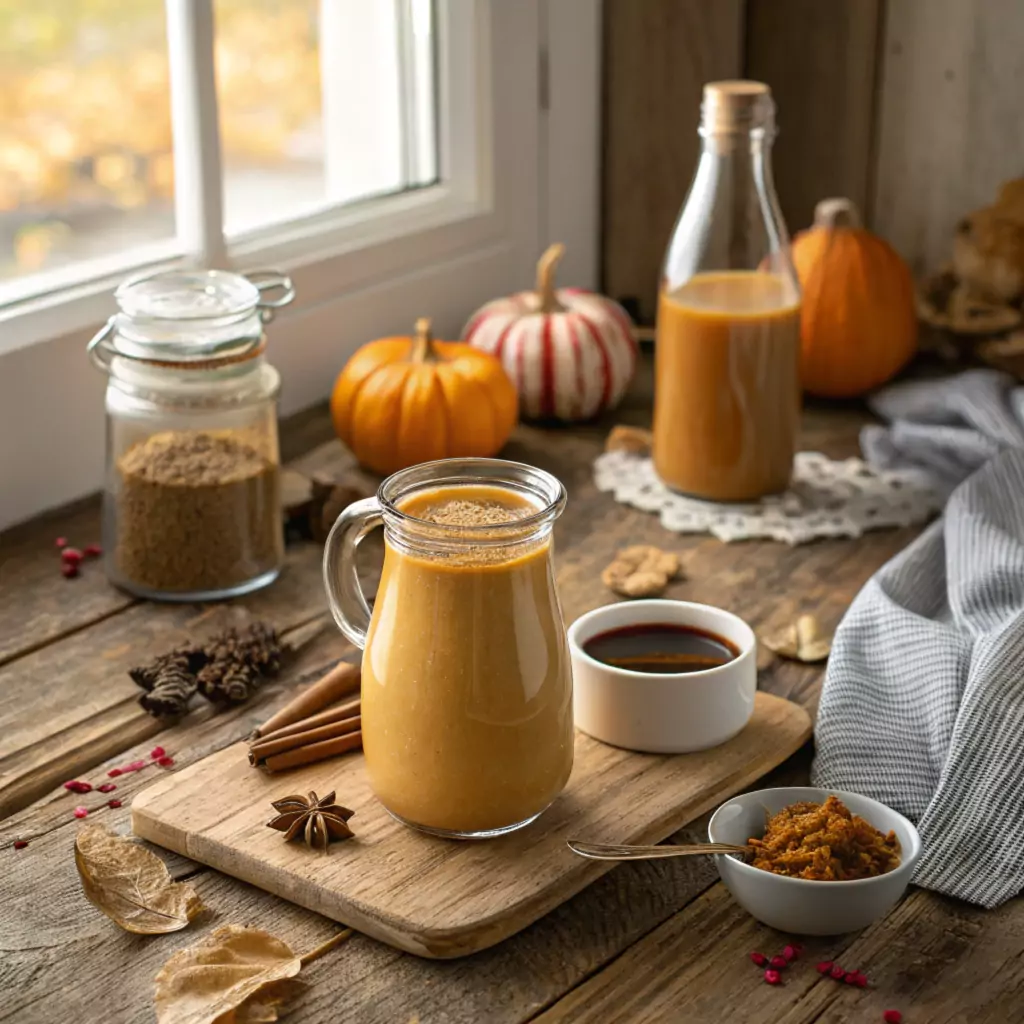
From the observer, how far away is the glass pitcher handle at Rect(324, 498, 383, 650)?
35.4 inches

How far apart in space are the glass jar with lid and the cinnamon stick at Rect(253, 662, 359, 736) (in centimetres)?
20

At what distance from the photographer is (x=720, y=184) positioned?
136cm

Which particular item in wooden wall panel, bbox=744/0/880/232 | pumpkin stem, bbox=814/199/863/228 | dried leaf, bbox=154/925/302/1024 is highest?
wooden wall panel, bbox=744/0/880/232

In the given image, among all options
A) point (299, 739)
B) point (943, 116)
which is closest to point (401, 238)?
point (943, 116)

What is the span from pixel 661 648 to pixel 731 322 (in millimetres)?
441

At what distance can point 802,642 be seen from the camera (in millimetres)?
1161

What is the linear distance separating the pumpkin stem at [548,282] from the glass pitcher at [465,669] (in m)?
0.73

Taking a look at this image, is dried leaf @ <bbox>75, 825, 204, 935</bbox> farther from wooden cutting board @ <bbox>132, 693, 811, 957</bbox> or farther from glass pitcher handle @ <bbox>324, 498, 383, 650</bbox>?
glass pitcher handle @ <bbox>324, 498, 383, 650</bbox>

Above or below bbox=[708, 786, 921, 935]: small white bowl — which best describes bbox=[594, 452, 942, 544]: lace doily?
below

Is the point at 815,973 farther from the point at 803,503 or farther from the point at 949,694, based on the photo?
the point at 803,503

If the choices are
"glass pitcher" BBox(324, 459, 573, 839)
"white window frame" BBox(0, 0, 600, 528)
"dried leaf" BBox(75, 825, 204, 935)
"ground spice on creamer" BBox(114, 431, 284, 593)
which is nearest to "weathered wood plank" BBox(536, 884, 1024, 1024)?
A: "glass pitcher" BBox(324, 459, 573, 839)

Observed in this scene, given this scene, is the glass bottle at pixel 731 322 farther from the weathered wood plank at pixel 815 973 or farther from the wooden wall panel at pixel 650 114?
the weathered wood plank at pixel 815 973

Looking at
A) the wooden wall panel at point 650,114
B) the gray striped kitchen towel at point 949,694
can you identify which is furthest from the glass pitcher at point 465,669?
the wooden wall panel at point 650,114

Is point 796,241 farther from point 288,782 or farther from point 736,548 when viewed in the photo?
point 288,782
